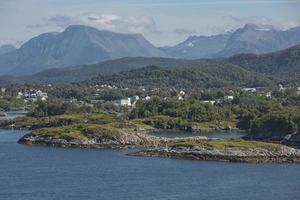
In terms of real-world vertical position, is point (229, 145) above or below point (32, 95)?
below

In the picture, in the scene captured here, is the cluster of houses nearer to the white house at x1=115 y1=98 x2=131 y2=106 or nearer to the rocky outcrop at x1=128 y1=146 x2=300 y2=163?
the white house at x1=115 y1=98 x2=131 y2=106

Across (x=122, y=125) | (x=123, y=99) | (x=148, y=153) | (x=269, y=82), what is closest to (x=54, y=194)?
(x=148, y=153)

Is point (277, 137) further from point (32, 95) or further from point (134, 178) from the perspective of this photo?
point (32, 95)

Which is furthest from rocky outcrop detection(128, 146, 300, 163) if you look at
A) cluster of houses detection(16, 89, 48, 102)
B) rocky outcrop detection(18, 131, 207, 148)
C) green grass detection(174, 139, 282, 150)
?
cluster of houses detection(16, 89, 48, 102)

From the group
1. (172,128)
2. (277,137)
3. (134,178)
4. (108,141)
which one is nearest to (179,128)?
(172,128)

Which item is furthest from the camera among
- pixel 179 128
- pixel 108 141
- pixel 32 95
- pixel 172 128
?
pixel 32 95

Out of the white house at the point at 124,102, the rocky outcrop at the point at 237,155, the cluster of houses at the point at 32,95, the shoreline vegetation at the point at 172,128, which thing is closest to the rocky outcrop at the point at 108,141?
Answer: the shoreline vegetation at the point at 172,128

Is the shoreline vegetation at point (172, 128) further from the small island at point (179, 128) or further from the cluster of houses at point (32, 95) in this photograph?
the cluster of houses at point (32, 95)
